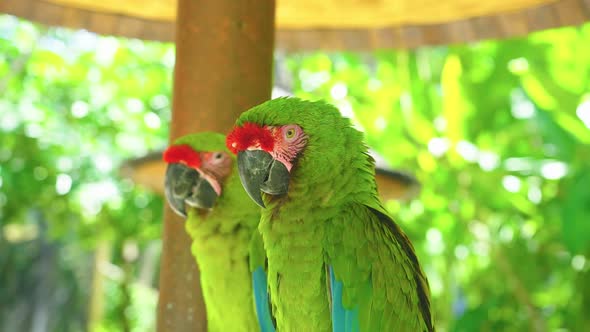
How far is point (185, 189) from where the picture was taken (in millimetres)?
1157

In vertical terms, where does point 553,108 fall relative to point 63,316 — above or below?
above

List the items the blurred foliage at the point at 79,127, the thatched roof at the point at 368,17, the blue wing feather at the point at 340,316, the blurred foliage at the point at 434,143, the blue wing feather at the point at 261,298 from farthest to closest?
the blurred foliage at the point at 79,127 → the blurred foliage at the point at 434,143 → the thatched roof at the point at 368,17 → the blue wing feather at the point at 261,298 → the blue wing feather at the point at 340,316

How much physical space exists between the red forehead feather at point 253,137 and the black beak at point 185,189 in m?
0.29

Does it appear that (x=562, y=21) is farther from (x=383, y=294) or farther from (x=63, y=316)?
(x=63, y=316)

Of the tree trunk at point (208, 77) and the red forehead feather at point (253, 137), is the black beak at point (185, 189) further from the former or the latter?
the red forehead feather at point (253, 137)

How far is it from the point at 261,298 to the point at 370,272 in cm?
24

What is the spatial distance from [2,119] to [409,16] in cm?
291

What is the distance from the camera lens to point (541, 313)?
2947 millimetres

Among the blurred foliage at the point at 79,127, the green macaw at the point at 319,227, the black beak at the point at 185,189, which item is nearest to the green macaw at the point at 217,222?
the black beak at the point at 185,189

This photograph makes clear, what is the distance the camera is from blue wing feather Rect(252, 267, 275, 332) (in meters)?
1.06

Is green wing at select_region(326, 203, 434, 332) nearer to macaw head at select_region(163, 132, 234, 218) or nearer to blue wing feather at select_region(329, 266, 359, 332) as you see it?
blue wing feather at select_region(329, 266, 359, 332)

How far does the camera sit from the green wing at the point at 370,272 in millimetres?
896

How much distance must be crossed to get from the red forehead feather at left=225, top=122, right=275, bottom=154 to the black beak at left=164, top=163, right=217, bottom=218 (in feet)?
0.96

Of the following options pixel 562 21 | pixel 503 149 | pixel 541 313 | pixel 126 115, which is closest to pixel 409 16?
pixel 562 21
